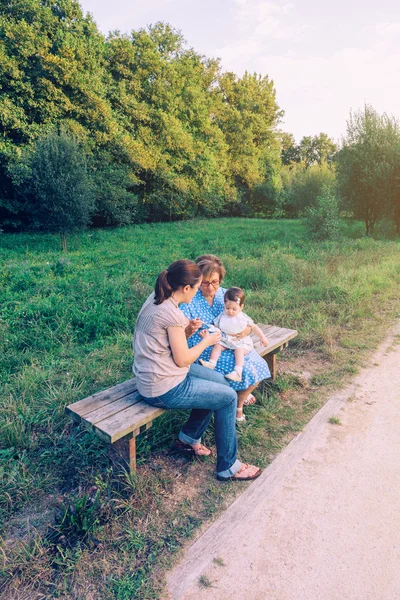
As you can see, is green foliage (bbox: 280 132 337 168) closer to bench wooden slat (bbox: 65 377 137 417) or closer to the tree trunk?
the tree trunk

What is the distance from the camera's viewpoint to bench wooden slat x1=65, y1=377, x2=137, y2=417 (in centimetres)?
283

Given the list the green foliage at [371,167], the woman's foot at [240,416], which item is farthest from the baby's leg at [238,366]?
the green foliage at [371,167]

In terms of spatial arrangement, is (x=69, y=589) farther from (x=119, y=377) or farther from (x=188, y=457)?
(x=119, y=377)

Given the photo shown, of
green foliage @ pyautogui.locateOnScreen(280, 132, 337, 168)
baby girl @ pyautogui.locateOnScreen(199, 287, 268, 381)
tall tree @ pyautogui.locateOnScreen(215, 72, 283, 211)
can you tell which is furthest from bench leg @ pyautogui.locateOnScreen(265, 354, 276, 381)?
green foliage @ pyautogui.locateOnScreen(280, 132, 337, 168)

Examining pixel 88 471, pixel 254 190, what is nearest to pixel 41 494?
pixel 88 471

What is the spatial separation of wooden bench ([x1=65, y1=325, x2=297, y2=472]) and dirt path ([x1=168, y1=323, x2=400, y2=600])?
0.78 metres

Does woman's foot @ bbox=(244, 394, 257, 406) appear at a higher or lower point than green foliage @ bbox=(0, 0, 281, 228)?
lower

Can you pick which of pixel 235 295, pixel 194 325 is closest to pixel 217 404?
pixel 194 325

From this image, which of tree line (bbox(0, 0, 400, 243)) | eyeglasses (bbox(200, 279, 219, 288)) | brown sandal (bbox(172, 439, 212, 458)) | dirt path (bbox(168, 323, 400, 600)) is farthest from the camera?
tree line (bbox(0, 0, 400, 243))

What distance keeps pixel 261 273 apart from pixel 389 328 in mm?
3398

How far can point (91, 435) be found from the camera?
3.34m

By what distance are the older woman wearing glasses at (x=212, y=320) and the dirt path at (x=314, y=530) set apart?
61cm

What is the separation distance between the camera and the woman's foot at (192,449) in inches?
126

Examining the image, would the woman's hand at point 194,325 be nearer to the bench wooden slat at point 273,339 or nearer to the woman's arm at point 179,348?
the woman's arm at point 179,348
